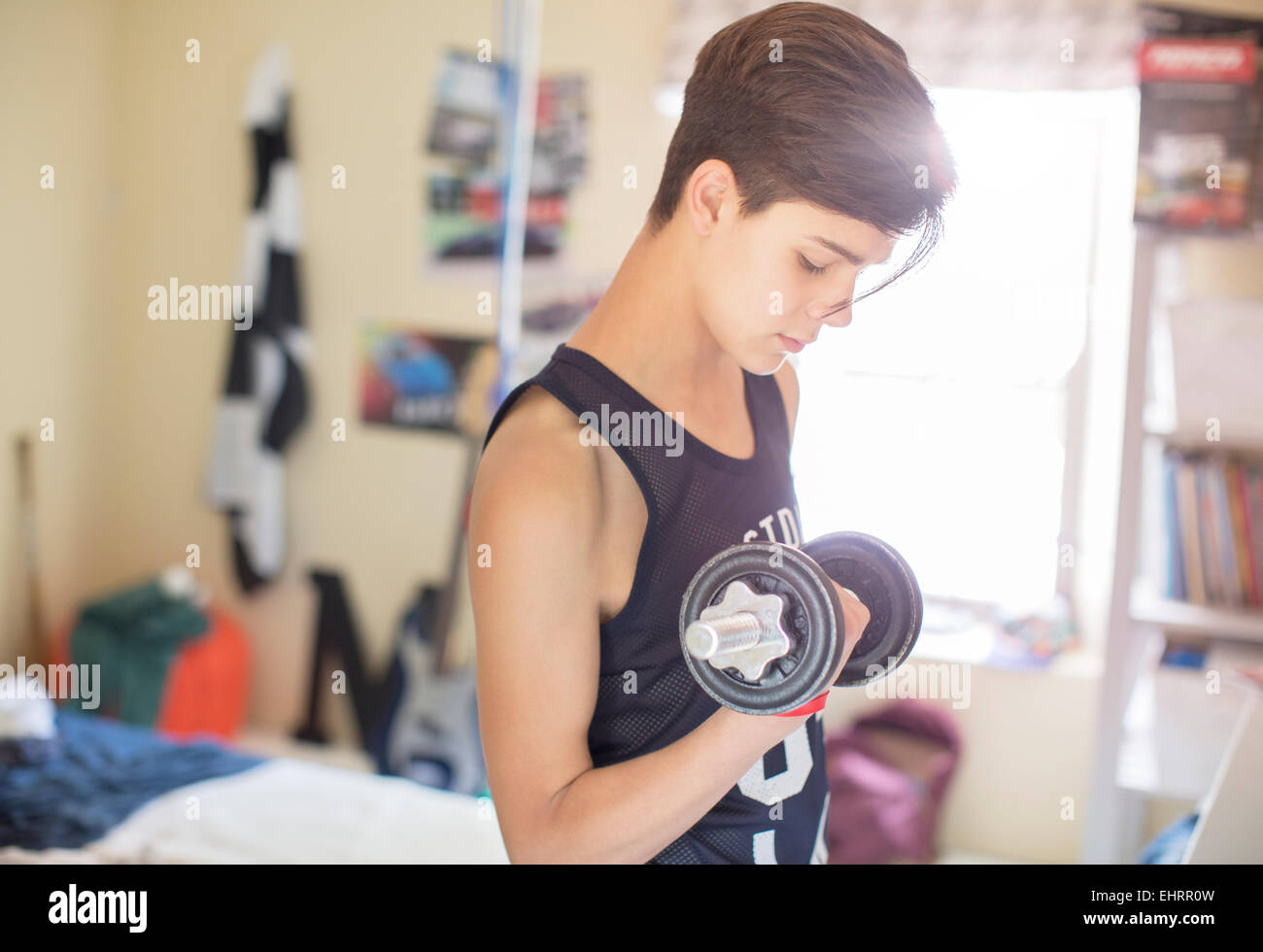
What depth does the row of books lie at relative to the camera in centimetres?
197

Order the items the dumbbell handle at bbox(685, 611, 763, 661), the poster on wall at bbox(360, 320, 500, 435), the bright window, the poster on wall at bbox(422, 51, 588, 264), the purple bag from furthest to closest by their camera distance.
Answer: the poster on wall at bbox(360, 320, 500, 435) < the poster on wall at bbox(422, 51, 588, 264) < the bright window < the purple bag < the dumbbell handle at bbox(685, 611, 763, 661)

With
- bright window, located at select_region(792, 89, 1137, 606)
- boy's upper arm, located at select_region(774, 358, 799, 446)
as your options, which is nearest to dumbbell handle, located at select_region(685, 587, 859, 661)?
boy's upper arm, located at select_region(774, 358, 799, 446)

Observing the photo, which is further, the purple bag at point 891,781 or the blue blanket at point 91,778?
the purple bag at point 891,781

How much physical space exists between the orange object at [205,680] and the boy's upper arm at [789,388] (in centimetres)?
239

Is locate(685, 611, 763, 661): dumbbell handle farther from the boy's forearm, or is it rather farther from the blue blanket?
the blue blanket

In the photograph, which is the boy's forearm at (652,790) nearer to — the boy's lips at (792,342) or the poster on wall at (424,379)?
the boy's lips at (792,342)

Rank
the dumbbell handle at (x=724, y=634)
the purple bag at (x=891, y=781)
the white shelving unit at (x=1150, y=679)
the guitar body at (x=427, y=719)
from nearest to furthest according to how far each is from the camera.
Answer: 1. the dumbbell handle at (x=724, y=634)
2. the white shelving unit at (x=1150, y=679)
3. the purple bag at (x=891, y=781)
4. the guitar body at (x=427, y=719)

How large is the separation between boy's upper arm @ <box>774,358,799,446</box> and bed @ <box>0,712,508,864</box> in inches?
44.1

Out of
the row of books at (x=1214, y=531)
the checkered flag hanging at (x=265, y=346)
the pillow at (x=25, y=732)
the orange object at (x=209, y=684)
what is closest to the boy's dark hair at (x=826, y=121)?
the row of books at (x=1214, y=531)

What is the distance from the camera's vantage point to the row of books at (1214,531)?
6.48ft

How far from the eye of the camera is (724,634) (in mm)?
734
